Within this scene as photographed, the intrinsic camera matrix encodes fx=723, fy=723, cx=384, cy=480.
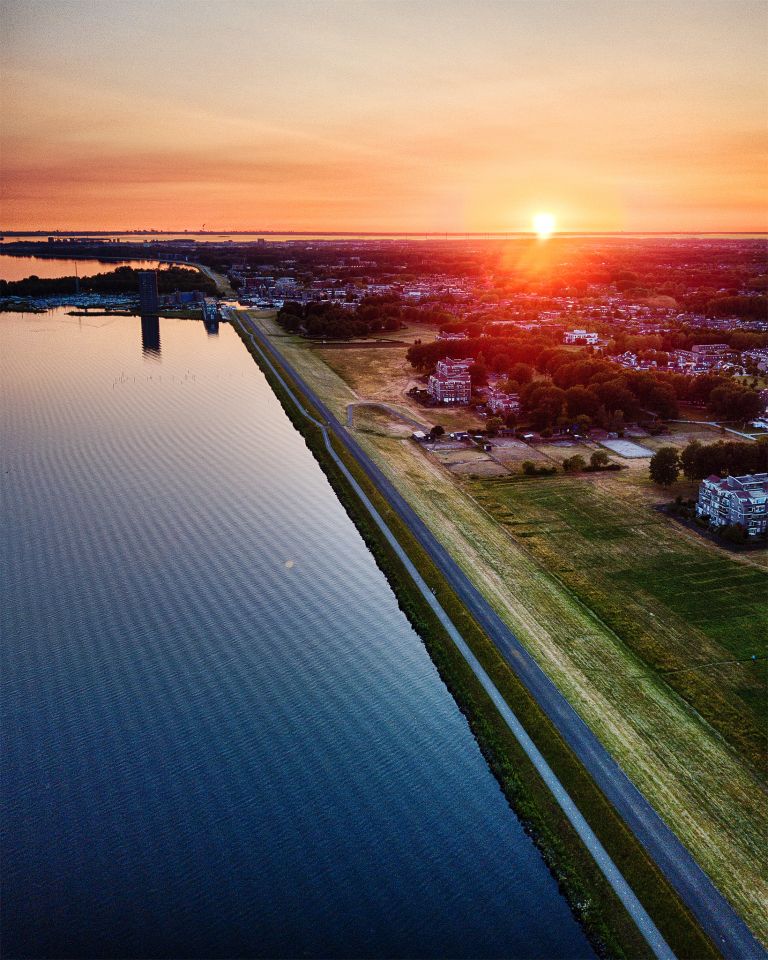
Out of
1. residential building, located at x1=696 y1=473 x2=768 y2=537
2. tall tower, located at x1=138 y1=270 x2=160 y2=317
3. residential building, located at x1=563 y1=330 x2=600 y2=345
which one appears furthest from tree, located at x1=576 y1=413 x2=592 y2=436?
tall tower, located at x1=138 y1=270 x2=160 y2=317

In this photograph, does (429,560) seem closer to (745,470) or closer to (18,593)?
(18,593)

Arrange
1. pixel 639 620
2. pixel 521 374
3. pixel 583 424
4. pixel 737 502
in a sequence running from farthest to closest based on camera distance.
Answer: pixel 521 374 < pixel 583 424 < pixel 737 502 < pixel 639 620

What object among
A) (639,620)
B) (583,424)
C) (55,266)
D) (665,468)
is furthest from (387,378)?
(55,266)

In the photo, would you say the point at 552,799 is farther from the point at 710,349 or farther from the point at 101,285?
the point at 101,285

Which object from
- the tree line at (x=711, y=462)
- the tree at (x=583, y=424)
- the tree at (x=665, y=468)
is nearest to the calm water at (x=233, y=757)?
the tree at (x=665, y=468)

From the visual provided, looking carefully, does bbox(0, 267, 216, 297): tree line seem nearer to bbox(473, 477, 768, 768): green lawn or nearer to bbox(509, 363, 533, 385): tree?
bbox(509, 363, 533, 385): tree
